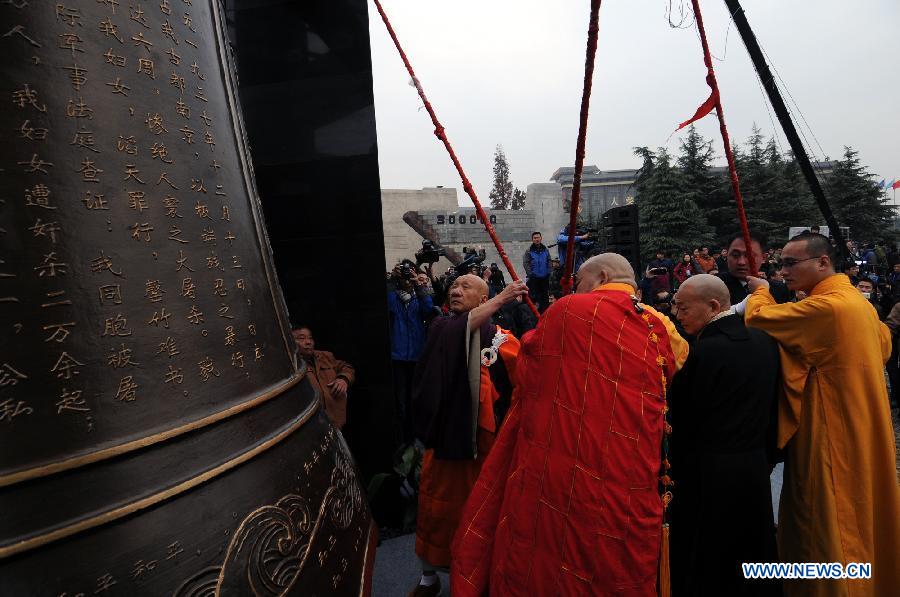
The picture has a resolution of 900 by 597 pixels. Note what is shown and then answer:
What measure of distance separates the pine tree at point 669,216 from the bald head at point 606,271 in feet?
73.4

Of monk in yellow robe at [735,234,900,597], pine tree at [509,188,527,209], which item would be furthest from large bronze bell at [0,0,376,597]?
pine tree at [509,188,527,209]

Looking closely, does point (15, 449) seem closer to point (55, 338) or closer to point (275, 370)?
point (55, 338)

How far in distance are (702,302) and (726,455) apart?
77 centimetres

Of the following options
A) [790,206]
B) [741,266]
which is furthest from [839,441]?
[790,206]

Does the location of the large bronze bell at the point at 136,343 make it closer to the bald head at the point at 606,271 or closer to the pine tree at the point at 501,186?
the bald head at the point at 606,271

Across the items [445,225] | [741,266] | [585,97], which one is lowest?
[741,266]

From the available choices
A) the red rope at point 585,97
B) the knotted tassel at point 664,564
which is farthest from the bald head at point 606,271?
the knotted tassel at point 664,564

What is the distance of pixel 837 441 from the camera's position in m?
2.48

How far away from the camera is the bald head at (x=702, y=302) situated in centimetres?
254

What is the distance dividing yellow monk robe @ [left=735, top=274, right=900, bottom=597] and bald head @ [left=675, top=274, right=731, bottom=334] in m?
0.37

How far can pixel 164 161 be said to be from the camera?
100cm

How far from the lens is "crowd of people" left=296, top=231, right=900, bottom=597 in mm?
1855

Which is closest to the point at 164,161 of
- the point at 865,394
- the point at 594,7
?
the point at 594,7

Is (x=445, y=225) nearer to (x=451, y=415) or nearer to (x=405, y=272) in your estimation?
(x=405, y=272)
